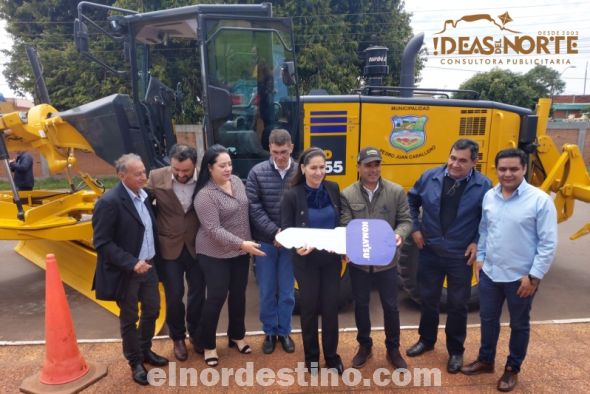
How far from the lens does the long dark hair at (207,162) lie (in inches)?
111

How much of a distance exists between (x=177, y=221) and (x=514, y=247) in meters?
2.25

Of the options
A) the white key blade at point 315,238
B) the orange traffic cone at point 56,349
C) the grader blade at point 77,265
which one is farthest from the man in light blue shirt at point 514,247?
the grader blade at point 77,265

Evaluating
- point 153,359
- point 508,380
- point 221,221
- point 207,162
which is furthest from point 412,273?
point 153,359

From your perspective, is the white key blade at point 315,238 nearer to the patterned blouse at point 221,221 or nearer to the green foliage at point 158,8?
the patterned blouse at point 221,221

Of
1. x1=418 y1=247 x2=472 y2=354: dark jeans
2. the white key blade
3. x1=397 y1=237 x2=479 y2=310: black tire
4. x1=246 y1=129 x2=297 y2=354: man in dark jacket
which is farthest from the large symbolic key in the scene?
x1=397 y1=237 x2=479 y2=310: black tire

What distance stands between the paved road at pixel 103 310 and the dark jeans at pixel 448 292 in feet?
2.82

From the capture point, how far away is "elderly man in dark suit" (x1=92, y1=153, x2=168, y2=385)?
259cm

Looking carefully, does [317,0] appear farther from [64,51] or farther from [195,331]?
[195,331]

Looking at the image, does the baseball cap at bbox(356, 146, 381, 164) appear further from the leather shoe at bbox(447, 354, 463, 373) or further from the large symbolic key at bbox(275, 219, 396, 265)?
the leather shoe at bbox(447, 354, 463, 373)

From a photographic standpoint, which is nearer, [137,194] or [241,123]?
[137,194]

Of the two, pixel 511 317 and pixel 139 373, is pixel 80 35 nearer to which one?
pixel 139 373

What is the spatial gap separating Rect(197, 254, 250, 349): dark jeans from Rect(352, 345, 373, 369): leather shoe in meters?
0.93

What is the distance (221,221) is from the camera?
9.42ft

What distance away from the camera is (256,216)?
9.73ft
